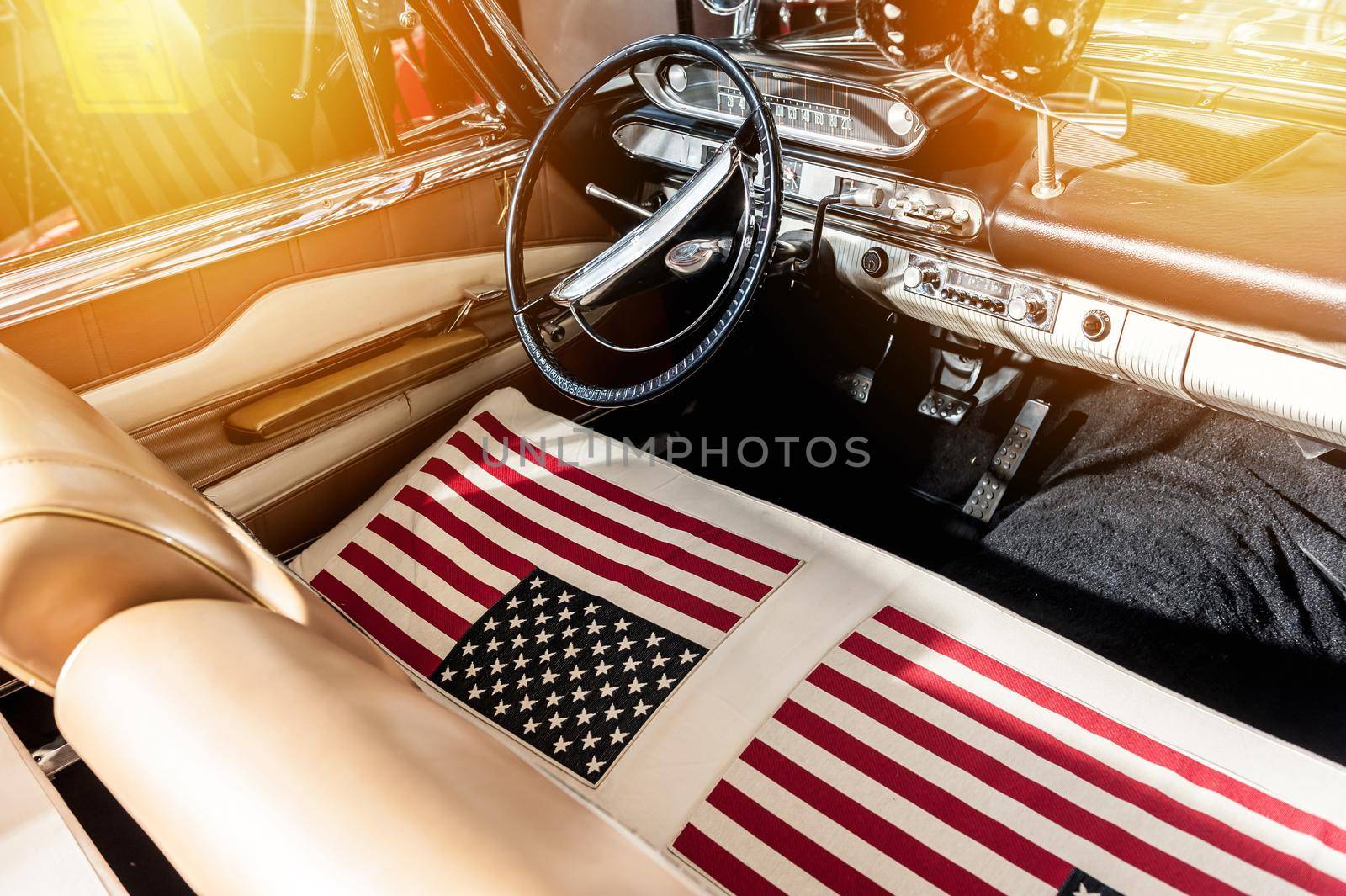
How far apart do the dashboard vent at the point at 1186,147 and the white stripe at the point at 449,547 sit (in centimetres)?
121

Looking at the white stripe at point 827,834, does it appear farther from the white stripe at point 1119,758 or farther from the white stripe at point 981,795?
the white stripe at point 1119,758

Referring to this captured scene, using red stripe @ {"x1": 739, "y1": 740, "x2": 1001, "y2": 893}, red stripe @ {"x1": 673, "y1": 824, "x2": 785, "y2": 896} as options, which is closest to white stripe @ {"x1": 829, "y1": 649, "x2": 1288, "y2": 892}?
red stripe @ {"x1": 739, "y1": 740, "x2": 1001, "y2": 893}

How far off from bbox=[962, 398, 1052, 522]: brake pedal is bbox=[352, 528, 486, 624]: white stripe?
1.12 metres

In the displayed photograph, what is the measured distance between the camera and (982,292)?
5.56 feet

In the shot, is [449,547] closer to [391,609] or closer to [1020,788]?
[391,609]

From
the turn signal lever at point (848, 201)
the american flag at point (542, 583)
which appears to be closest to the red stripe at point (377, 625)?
the american flag at point (542, 583)

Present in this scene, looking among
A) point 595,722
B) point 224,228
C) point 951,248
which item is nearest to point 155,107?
point 224,228

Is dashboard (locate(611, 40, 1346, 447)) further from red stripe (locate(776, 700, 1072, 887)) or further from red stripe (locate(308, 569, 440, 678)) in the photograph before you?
red stripe (locate(308, 569, 440, 678))

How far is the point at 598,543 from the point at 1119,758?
886 millimetres

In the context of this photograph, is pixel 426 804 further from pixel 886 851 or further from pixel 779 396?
pixel 779 396

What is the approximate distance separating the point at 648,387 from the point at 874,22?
686 millimetres

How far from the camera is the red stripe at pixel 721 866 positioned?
112cm

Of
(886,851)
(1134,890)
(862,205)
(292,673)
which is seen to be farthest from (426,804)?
(862,205)

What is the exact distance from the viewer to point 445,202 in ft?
6.38
